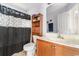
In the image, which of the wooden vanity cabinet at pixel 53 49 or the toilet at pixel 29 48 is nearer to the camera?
the wooden vanity cabinet at pixel 53 49

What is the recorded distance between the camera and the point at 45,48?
4.65 feet

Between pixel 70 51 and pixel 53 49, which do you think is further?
pixel 53 49

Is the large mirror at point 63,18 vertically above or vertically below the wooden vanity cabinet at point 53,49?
above

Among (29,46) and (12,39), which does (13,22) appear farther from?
→ (29,46)

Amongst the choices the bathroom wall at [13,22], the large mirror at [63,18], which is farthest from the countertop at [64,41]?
the bathroom wall at [13,22]

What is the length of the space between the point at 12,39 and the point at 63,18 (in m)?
0.75

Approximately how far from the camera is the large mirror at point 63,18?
1314mm

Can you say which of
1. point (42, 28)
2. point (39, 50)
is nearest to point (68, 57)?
point (39, 50)

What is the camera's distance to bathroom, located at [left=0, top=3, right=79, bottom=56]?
4.19 feet

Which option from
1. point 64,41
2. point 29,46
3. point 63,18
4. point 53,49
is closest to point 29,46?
point 29,46

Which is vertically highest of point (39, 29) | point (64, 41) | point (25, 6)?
point (25, 6)

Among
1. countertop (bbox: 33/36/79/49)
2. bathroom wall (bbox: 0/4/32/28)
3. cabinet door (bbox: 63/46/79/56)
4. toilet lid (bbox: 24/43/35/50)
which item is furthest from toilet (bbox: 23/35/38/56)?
cabinet door (bbox: 63/46/79/56)

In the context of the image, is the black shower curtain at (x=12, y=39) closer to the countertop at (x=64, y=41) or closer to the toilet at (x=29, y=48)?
the toilet at (x=29, y=48)

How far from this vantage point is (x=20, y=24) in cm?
138
